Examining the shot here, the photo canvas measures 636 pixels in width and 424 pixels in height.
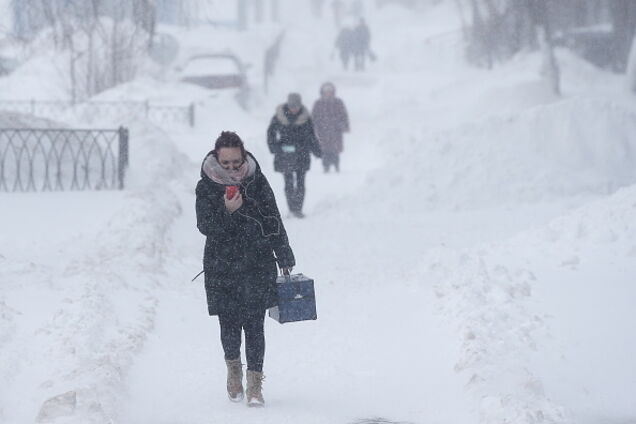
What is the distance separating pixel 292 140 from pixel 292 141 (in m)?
0.03

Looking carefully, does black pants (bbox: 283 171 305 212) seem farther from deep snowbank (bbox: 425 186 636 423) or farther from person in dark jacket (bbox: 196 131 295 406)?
person in dark jacket (bbox: 196 131 295 406)

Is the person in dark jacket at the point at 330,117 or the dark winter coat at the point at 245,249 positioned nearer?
the dark winter coat at the point at 245,249

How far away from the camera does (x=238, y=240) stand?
17.2ft

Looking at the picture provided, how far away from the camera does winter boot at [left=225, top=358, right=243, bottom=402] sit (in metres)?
5.47

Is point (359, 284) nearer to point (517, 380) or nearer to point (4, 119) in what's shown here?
point (517, 380)

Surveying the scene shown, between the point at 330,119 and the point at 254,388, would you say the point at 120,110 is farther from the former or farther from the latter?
the point at 254,388

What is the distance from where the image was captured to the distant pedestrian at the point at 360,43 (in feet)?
117

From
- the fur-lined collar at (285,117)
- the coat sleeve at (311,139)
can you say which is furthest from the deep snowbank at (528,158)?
the fur-lined collar at (285,117)

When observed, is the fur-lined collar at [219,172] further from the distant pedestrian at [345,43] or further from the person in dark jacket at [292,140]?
the distant pedestrian at [345,43]

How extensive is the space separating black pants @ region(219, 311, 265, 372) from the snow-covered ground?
0.94 ft

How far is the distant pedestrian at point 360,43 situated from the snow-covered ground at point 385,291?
19.6m

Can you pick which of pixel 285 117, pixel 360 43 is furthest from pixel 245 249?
pixel 360 43

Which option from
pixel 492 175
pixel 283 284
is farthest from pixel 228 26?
pixel 283 284

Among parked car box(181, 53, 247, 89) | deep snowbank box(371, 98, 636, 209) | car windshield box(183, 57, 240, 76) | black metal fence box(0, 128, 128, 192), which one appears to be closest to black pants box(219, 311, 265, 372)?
black metal fence box(0, 128, 128, 192)
